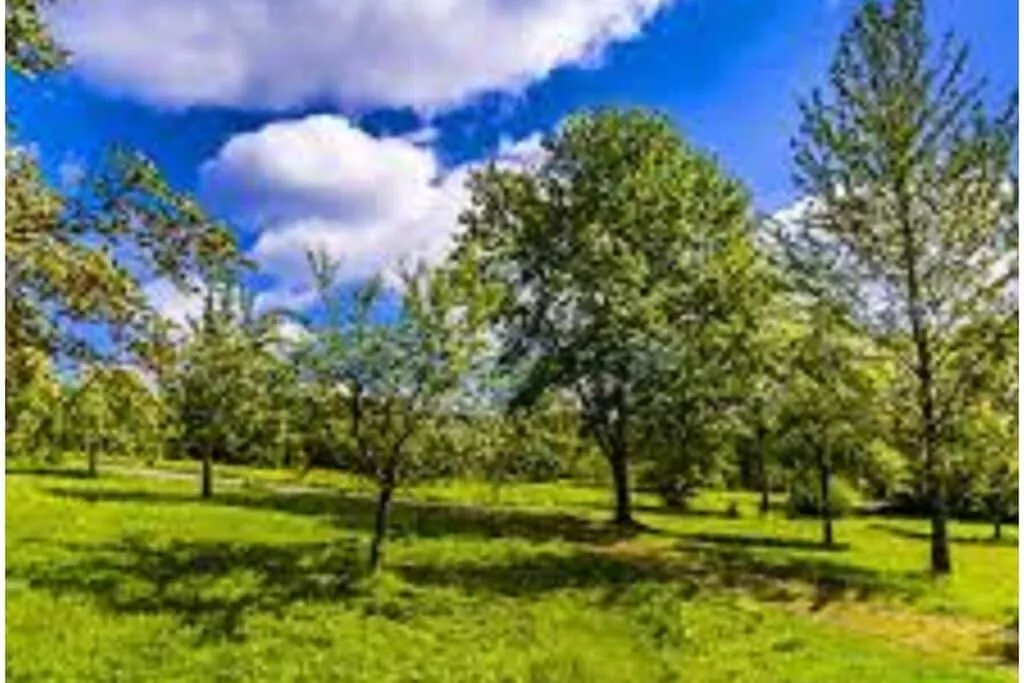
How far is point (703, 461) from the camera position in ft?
270

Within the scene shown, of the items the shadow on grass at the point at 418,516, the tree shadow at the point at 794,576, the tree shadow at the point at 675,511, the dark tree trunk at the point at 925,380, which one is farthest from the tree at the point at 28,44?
the tree shadow at the point at 675,511

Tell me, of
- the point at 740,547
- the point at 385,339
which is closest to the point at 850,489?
the point at 740,547

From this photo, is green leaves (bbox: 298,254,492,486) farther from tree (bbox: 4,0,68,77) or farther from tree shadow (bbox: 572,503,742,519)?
tree shadow (bbox: 572,503,742,519)

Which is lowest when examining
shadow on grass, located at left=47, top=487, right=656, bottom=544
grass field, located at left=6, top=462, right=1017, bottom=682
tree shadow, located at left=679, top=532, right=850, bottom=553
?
grass field, located at left=6, top=462, right=1017, bottom=682

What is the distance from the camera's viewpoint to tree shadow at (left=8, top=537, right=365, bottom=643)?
3772 centimetres

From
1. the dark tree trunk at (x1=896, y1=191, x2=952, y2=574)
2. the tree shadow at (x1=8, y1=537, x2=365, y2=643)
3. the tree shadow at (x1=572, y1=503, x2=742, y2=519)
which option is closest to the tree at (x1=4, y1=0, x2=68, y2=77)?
the tree shadow at (x1=8, y1=537, x2=365, y2=643)

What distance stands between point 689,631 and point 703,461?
41789mm

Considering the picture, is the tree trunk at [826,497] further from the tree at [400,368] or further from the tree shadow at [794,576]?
the tree at [400,368]

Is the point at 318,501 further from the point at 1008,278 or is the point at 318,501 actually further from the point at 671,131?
the point at 1008,278

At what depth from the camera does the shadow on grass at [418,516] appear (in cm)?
5950

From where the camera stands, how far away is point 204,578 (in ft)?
136

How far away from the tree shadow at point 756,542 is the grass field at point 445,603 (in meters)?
0.50

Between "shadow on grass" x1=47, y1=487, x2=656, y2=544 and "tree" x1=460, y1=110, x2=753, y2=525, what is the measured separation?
479cm

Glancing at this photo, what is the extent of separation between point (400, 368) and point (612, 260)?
2579cm
